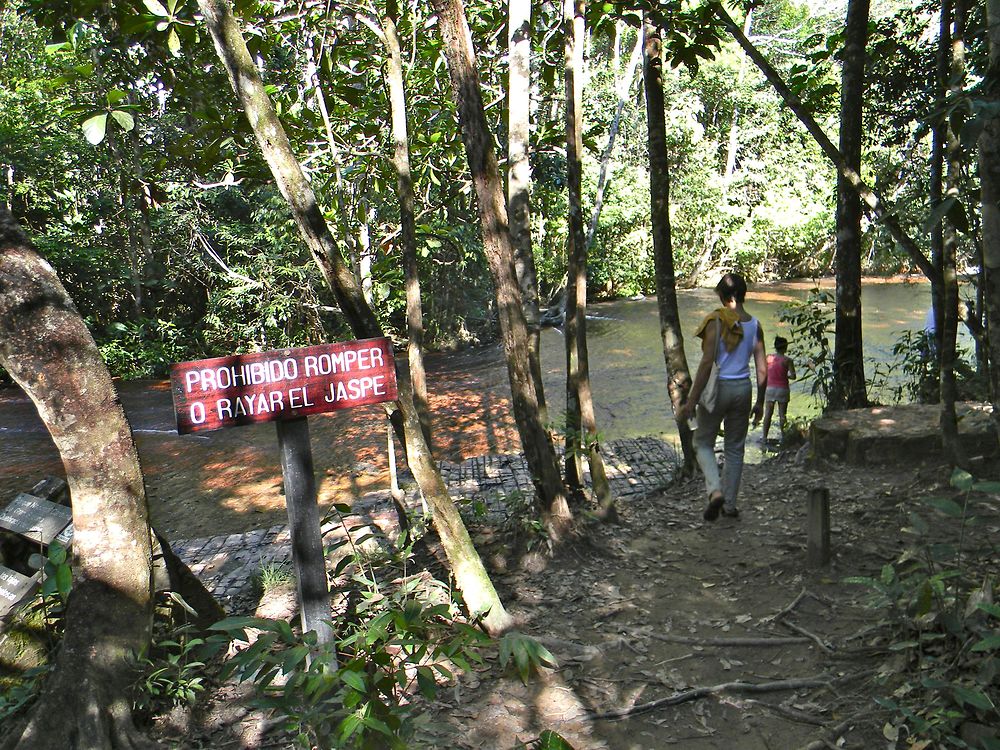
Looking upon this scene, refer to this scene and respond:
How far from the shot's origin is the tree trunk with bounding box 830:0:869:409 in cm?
690

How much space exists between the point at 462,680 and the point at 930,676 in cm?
205

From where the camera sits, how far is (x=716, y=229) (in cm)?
2688

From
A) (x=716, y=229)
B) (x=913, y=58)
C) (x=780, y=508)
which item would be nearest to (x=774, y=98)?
(x=716, y=229)

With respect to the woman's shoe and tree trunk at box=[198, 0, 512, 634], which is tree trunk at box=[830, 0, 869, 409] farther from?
Result: tree trunk at box=[198, 0, 512, 634]

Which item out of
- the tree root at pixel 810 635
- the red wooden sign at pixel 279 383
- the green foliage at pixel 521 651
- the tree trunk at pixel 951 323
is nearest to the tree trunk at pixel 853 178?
the tree trunk at pixel 951 323

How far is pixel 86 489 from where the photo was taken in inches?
133

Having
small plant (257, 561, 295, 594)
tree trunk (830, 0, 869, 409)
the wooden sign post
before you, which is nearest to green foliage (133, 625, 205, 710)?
the wooden sign post

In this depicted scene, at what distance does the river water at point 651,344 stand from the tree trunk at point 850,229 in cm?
251

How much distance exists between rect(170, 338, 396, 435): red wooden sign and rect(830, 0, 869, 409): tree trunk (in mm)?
5202

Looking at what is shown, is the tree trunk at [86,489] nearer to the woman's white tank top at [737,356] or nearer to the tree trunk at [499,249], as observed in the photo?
the tree trunk at [499,249]

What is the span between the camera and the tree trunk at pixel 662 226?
6520 mm

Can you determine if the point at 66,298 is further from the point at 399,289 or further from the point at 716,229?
the point at 716,229

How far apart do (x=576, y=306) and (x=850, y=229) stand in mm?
3147

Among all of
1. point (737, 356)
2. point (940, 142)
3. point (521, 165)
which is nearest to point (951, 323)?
point (737, 356)
